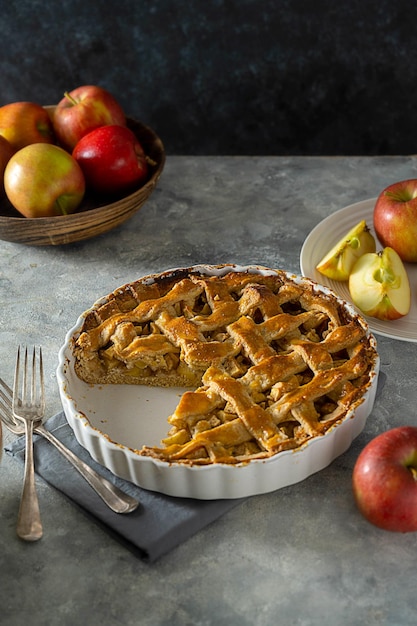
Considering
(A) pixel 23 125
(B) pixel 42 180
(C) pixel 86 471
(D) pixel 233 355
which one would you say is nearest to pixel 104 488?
(C) pixel 86 471

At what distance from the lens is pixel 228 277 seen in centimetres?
148

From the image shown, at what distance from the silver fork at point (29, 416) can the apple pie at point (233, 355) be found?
0.09 m

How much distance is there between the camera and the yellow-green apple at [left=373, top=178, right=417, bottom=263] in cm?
161

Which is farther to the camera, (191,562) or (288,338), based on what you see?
(288,338)

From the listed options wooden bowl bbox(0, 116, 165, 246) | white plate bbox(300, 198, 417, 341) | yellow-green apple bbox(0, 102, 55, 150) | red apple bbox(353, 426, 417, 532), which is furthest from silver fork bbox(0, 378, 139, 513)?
yellow-green apple bbox(0, 102, 55, 150)

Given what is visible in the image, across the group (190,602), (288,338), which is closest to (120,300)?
(288,338)

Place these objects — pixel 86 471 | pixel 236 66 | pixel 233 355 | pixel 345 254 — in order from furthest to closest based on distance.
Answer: pixel 236 66 < pixel 345 254 < pixel 233 355 < pixel 86 471

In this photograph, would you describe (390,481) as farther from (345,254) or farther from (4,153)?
(4,153)

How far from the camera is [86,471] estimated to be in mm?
1174

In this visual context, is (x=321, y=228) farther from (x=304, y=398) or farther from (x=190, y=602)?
(x=190, y=602)

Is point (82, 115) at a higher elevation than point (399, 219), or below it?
higher

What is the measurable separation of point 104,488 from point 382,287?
2.10ft

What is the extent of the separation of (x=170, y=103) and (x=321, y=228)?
691 millimetres

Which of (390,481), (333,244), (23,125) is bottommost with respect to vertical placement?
(333,244)
